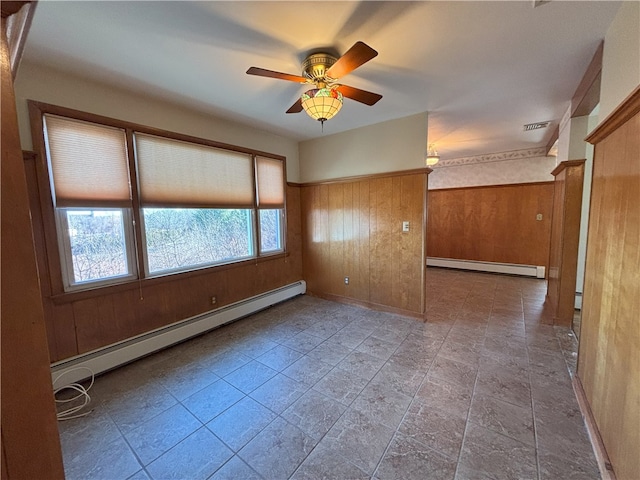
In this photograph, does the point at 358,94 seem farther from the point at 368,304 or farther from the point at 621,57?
the point at 368,304

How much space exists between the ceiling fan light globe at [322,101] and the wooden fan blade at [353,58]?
0.12 metres

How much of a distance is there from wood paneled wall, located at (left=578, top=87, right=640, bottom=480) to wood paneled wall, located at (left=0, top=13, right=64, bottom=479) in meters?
2.18

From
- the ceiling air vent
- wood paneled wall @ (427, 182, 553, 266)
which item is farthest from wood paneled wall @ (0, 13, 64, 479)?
wood paneled wall @ (427, 182, 553, 266)

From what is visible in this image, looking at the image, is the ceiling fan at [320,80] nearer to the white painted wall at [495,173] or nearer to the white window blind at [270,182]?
the white window blind at [270,182]

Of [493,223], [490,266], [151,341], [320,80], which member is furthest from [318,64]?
[490,266]

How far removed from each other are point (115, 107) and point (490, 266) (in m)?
6.86

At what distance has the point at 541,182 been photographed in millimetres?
5188

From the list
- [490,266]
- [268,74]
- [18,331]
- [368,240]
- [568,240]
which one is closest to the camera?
[18,331]

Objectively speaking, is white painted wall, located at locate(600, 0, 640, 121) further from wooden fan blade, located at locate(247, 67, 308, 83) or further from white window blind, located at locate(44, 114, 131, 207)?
white window blind, located at locate(44, 114, 131, 207)

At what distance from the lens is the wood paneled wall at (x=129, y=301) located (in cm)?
216

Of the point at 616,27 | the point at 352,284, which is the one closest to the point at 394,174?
the point at 352,284

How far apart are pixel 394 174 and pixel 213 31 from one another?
250 centimetres

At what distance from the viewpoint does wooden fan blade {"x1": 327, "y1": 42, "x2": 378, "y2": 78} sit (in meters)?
1.53

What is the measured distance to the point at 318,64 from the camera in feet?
6.54
